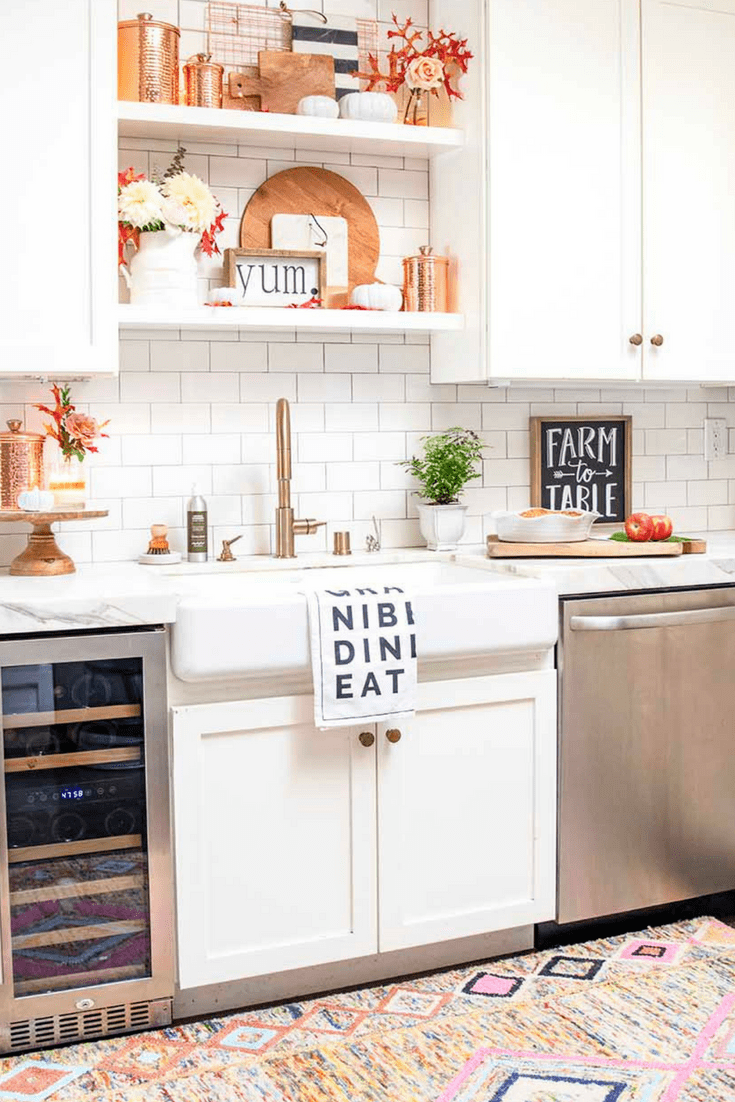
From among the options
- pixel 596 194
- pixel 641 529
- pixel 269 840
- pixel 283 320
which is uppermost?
pixel 596 194

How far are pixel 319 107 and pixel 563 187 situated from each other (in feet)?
2.18

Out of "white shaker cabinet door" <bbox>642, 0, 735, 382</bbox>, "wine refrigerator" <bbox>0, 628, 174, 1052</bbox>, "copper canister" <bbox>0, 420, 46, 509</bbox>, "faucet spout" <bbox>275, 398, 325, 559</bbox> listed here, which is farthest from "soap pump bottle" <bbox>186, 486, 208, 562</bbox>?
"white shaker cabinet door" <bbox>642, 0, 735, 382</bbox>

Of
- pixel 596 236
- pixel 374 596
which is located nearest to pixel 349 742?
pixel 374 596

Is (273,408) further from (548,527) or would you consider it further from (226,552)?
(548,527)

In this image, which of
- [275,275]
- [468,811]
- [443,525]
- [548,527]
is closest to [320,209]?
[275,275]

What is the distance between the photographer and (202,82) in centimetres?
295

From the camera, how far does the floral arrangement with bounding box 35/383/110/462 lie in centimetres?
285

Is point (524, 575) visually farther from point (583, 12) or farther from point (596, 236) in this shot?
point (583, 12)

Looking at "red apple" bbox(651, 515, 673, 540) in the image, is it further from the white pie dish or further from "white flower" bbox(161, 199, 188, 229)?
"white flower" bbox(161, 199, 188, 229)

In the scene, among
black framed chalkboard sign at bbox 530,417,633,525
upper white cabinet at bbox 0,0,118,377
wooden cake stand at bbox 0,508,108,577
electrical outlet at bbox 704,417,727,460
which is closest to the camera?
upper white cabinet at bbox 0,0,118,377

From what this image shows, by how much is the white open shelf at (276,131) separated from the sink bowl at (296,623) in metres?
1.12

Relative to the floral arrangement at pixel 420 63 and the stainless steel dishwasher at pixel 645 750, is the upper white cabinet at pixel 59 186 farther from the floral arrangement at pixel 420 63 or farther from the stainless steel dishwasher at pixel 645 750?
the stainless steel dishwasher at pixel 645 750

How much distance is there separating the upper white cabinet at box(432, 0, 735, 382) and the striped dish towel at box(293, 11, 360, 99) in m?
0.33

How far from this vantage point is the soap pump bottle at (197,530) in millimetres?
3021
